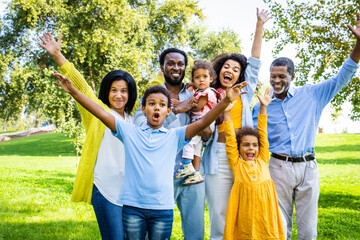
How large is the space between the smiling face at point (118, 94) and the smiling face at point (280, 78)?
1717 millimetres

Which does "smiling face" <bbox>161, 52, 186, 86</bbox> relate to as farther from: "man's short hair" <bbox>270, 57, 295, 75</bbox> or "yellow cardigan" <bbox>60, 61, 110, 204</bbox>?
"man's short hair" <bbox>270, 57, 295, 75</bbox>

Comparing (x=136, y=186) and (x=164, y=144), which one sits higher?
(x=164, y=144)

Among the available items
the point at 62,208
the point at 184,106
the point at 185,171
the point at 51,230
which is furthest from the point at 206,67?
the point at 62,208

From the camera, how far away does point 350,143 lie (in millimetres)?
25531

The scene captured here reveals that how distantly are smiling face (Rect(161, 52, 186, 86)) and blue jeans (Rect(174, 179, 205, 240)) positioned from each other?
1.05 m

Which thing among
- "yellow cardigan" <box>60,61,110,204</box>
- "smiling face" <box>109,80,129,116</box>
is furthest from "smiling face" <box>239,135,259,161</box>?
"yellow cardigan" <box>60,61,110,204</box>

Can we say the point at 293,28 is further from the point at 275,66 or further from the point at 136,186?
the point at 136,186

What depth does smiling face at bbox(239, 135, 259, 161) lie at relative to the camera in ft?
11.2

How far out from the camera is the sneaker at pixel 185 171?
10.4 feet

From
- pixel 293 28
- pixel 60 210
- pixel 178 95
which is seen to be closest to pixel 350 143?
pixel 293 28

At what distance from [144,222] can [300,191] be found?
6.30 feet

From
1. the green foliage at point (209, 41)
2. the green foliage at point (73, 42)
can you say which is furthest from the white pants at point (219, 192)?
the green foliage at point (209, 41)

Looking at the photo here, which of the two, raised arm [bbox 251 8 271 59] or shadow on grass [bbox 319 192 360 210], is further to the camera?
shadow on grass [bbox 319 192 360 210]

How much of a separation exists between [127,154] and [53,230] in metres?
4.00
